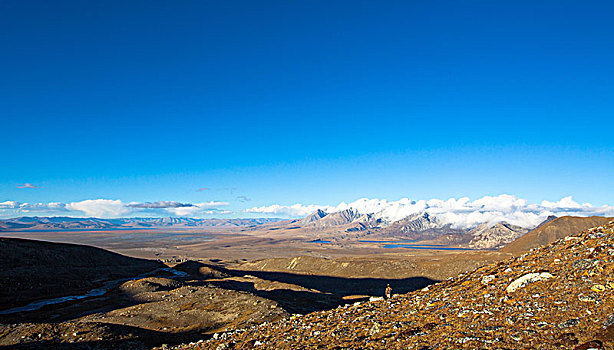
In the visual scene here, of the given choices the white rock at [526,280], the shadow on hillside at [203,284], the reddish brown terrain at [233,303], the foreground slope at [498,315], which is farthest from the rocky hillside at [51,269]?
the white rock at [526,280]

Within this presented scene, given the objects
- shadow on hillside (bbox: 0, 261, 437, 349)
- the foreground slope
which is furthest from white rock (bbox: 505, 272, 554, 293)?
shadow on hillside (bbox: 0, 261, 437, 349)

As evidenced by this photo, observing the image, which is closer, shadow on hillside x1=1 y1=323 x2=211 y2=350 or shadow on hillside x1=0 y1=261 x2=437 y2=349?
shadow on hillside x1=1 y1=323 x2=211 y2=350

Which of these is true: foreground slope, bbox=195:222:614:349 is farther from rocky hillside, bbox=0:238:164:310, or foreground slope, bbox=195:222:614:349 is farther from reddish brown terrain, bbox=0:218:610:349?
rocky hillside, bbox=0:238:164:310

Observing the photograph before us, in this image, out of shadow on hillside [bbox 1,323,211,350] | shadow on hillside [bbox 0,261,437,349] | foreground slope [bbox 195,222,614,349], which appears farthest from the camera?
shadow on hillside [bbox 0,261,437,349]

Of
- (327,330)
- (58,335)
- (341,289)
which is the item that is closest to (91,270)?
(341,289)

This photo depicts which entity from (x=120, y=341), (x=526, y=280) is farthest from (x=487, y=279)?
(x=120, y=341)

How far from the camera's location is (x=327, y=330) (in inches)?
664

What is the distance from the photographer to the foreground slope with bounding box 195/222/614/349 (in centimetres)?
1096

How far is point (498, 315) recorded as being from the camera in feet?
43.7

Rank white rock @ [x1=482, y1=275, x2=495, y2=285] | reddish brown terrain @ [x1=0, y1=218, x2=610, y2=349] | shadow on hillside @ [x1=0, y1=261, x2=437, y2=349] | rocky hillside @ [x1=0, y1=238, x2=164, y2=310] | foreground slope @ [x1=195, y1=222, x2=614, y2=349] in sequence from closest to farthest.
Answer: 1. foreground slope @ [x1=195, y1=222, x2=614, y2=349]
2. reddish brown terrain @ [x1=0, y1=218, x2=610, y2=349]
3. white rock @ [x1=482, y1=275, x2=495, y2=285]
4. shadow on hillside @ [x1=0, y1=261, x2=437, y2=349]
5. rocky hillside @ [x1=0, y1=238, x2=164, y2=310]

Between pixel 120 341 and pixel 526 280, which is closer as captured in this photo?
pixel 526 280

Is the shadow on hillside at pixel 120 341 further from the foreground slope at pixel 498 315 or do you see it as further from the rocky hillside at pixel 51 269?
the rocky hillside at pixel 51 269

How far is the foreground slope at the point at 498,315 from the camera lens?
432 inches

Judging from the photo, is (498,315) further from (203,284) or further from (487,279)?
(203,284)
